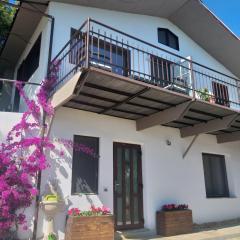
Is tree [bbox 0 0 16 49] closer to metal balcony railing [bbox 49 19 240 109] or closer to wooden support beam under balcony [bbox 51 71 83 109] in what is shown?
metal balcony railing [bbox 49 19 240 109]

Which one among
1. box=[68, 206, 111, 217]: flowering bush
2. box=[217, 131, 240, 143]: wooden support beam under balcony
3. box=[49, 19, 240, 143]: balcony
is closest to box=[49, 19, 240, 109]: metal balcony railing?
box=[49, 19, 240, 143]: balcony

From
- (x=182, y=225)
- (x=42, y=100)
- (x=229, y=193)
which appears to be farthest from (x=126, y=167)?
(x=229, y=193)

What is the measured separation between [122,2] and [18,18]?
329cm

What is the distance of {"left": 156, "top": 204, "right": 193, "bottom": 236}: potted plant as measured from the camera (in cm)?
744

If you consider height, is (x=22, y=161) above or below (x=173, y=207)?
above

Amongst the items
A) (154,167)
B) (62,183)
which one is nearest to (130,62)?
(154,167)

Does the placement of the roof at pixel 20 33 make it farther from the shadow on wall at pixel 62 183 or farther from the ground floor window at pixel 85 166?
A: the shadow on wall at pixel 62 183

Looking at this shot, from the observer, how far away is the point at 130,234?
708 centimetres

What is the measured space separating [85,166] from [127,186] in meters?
1.42

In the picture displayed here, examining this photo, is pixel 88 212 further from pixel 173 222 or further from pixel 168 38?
pixel 168 38

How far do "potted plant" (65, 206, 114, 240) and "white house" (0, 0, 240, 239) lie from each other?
18.9 inches

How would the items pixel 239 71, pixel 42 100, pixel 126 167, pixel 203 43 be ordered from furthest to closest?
pixel 239 71, pixel 203 43, pixel 126 167, pixel 42 100

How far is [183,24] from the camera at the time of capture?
1119cm

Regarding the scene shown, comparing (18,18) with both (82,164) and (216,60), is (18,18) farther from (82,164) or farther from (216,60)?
(216,60)
